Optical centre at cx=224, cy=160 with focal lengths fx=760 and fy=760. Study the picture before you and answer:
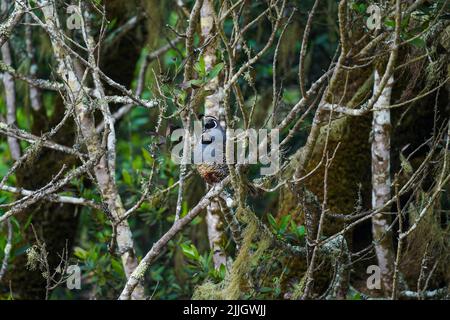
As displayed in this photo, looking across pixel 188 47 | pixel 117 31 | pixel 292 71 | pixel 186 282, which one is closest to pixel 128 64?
pixel 117 31

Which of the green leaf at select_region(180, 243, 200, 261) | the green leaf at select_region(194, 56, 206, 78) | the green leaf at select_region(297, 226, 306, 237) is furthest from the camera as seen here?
the green leaf at select_region(180, 243, 200, 261)

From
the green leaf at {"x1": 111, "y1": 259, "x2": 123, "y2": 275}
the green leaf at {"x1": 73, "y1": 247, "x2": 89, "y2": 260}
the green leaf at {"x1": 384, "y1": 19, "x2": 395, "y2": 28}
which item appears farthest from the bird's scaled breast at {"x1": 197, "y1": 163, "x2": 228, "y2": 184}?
the green leaf at {"x1": 73, "y1": 247, "x2": 89, "y2": 260}

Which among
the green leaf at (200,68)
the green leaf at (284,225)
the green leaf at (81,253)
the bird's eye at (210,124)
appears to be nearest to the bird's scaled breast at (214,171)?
the bird's eye at (210,124)

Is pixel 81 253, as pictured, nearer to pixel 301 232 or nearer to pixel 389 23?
pixel 301 232

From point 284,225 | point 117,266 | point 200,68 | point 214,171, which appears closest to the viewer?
point 200,68

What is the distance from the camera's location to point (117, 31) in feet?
15.2

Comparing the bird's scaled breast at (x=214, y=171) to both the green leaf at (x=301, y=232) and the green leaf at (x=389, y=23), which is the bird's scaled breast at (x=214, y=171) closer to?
the green leaf at (x=301, y=232)

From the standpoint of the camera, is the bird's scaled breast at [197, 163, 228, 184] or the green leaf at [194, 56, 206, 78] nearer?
the green leaf at [194, 56, 206, 78]

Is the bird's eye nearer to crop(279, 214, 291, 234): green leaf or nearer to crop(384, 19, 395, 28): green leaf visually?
crop(279, 214, 291, 234): green leaf

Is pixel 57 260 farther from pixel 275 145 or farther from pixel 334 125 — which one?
pixel 275 145

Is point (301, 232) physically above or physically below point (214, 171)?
below

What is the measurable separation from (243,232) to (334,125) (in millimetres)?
941

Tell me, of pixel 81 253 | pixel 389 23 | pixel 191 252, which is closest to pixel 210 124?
pixel 191 252
